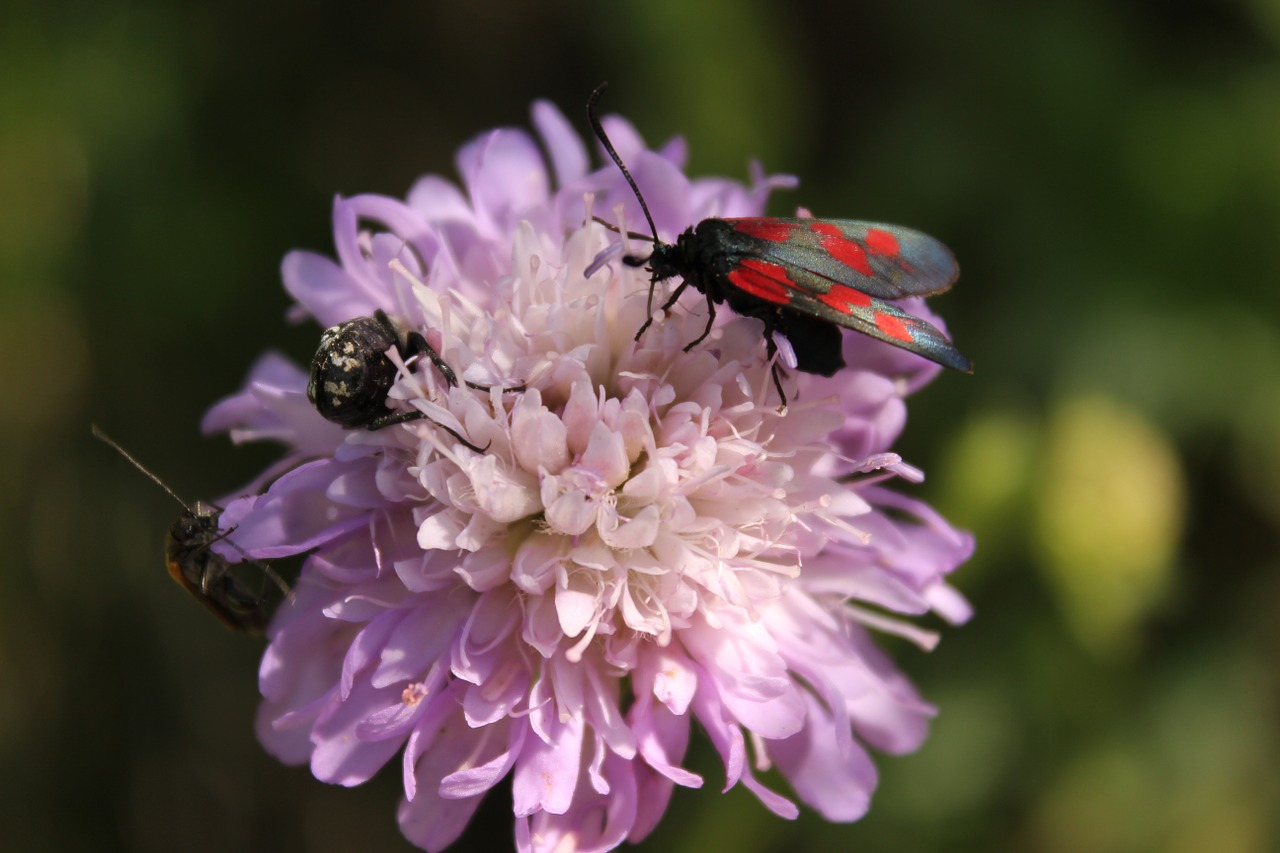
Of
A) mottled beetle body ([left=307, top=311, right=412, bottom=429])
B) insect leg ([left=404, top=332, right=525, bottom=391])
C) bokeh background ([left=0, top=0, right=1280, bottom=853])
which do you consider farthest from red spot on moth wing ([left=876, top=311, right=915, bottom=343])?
bokeh background ([left=0, top=0, right=1280, bottom=853])

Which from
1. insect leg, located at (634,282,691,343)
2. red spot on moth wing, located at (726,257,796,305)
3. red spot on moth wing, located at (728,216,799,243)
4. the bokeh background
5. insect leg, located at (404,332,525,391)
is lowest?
the bokeh background

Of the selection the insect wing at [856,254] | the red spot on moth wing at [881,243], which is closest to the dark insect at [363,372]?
the insect wing at [856,254]

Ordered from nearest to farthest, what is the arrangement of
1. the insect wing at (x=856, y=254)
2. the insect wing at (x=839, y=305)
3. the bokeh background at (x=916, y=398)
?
the insect wing at (x=839, y=305), the insect wing at (x=856, y=254), the bokeh background at (x=916, y=398)

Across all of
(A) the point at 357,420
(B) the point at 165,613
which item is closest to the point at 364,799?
(B) the point at 165,613

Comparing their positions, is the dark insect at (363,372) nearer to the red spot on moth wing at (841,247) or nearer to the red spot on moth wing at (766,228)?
the red spot on moth wing at (766,228)

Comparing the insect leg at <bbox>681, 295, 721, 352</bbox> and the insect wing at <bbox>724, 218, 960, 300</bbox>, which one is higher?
the insect wing at <bbox>724, 218, 960, 300</bbox>

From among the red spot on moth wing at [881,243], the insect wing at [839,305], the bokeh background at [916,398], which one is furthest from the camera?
the bokeh background at [916,398]

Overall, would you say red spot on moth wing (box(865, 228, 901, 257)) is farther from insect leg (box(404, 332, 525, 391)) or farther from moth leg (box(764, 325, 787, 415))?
insect leg (box(404, 332, 525, 391))

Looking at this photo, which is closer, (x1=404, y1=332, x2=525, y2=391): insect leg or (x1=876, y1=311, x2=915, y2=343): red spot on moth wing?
(x1=876, y1=311, x2=915, y2=343): red spot on moth wing
